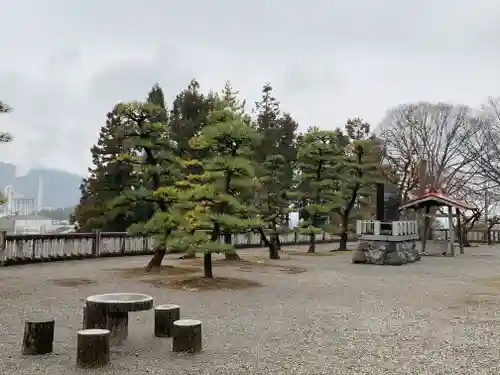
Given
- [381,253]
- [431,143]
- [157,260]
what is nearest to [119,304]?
[157,260]

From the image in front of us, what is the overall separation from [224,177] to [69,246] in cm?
665

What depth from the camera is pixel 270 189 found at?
18.1m

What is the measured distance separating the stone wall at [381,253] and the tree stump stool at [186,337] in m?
11.5

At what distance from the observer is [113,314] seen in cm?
506

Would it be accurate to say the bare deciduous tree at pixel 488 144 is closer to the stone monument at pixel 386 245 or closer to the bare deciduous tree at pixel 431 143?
the bare deciduous tree at pixel 431 143

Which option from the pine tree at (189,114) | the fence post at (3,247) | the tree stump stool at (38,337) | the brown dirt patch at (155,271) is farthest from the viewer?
the pine tree at (189,114)

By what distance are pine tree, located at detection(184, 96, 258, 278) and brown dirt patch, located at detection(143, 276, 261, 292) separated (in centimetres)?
44

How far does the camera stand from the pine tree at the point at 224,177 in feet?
32.6

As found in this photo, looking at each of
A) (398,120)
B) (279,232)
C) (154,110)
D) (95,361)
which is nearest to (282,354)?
(95,361)

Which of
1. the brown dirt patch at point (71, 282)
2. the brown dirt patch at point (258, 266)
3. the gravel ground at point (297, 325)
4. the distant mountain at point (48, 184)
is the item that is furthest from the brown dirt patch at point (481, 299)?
the distant mountain at point (48, 184)

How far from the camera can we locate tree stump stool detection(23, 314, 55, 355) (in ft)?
14.9

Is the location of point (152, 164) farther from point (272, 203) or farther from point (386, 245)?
point (386, 245)

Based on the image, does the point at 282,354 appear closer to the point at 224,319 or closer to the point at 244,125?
the point at 224,319

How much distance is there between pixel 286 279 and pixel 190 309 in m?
4.34
